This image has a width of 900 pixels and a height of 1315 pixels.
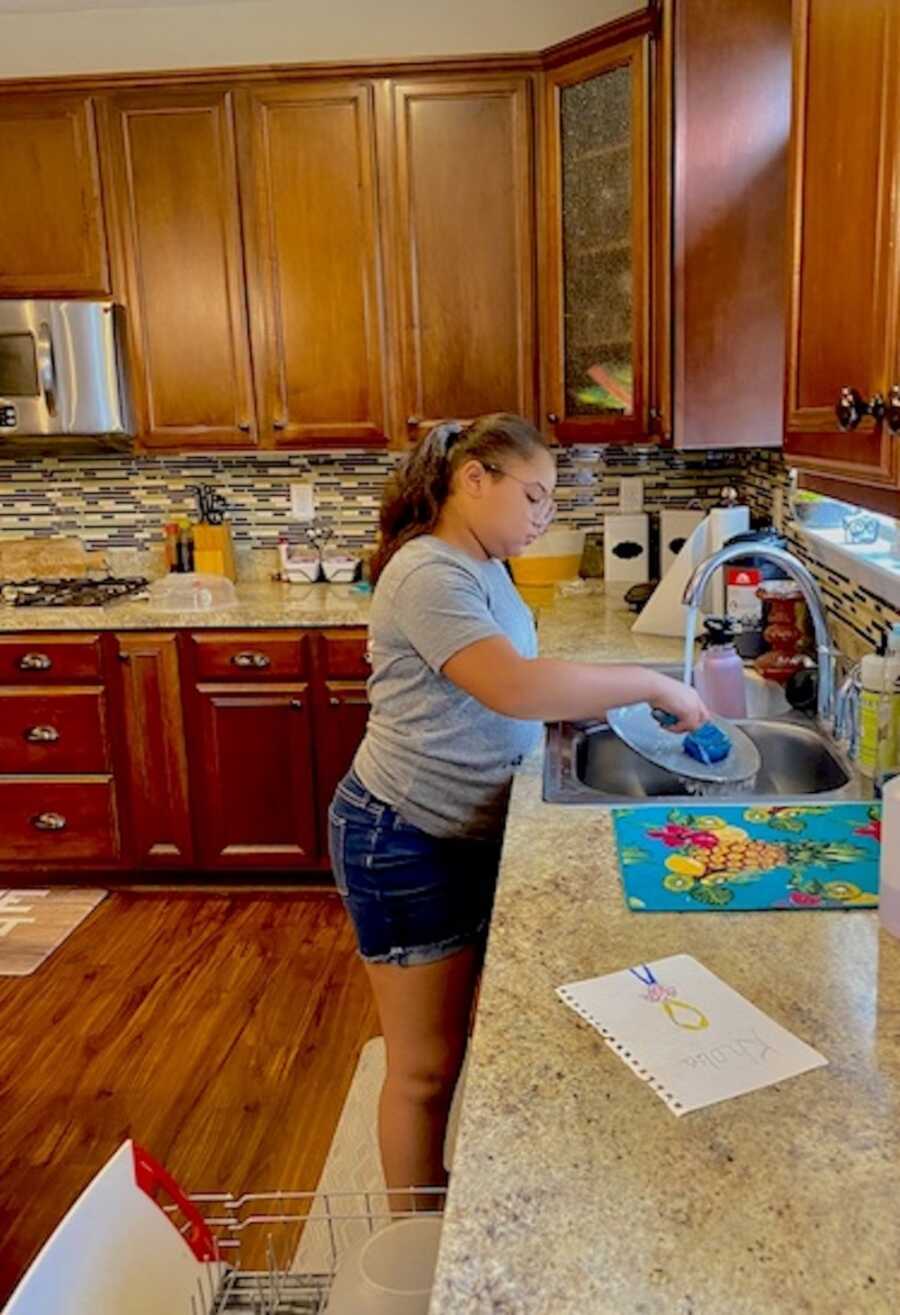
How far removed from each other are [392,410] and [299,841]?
130cm

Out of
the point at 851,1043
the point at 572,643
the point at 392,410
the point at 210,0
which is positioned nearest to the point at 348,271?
the point at 392,410

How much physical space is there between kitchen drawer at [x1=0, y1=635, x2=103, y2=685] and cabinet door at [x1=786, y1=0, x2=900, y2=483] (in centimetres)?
226

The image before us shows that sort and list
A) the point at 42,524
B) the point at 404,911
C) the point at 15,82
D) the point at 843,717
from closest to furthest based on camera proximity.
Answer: the point at 404,911 < the point at 843,717 < the point at 15,82 < the point at 42,524

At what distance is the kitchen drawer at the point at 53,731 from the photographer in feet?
10.5

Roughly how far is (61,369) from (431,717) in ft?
6.98

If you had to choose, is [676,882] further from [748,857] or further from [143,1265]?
[143,1265]

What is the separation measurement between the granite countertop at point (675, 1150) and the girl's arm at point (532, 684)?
1.16 feet

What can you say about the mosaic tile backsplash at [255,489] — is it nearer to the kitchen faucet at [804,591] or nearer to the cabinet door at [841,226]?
the kitchen faucet at [804,591]

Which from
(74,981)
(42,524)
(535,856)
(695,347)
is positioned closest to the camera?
(535,856)

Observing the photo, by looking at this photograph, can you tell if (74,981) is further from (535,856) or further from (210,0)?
(210,0)

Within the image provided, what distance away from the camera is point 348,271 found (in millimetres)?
3145

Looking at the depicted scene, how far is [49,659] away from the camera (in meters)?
3.16

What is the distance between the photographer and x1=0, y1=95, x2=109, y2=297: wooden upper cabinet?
10.2 ft

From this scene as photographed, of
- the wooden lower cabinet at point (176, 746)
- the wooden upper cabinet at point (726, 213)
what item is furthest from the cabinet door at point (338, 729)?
the wooden upper cabinet at point (726, 213)
